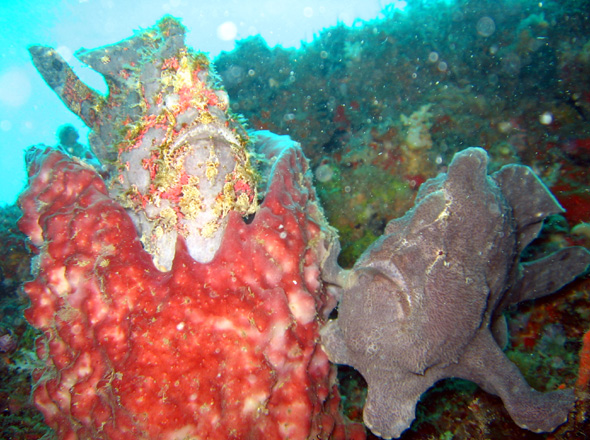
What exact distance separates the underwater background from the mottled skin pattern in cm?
72

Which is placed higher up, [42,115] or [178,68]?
[42,115]

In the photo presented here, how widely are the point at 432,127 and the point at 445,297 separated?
→ 3.88 m

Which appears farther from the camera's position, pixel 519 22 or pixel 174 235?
pixel 519 22

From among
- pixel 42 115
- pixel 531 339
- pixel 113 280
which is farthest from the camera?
pixel 42 115

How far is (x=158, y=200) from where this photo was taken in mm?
2459

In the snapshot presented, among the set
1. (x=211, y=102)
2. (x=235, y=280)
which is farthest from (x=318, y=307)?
(x=211, y=102)

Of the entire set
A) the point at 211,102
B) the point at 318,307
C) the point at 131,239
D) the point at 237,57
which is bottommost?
the point at 318,307

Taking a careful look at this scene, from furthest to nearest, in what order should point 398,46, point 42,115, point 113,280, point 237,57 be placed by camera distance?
point 42,115 < point 237,57 < point 398,46 < point 113,280

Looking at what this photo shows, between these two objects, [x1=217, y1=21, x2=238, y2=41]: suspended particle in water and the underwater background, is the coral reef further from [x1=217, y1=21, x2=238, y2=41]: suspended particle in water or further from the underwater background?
[x1=217, y1=21, x2=238, y2=41]: suspended particle in water

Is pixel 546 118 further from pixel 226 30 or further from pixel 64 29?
pixel 226 30

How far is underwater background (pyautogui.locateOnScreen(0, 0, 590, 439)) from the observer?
3.08 m

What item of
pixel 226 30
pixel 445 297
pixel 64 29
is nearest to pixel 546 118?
pixel 445 297

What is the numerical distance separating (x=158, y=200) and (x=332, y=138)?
4.68m

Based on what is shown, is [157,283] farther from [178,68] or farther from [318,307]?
[178,68]
